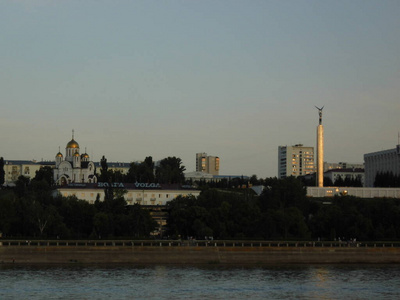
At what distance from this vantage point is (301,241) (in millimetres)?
94250

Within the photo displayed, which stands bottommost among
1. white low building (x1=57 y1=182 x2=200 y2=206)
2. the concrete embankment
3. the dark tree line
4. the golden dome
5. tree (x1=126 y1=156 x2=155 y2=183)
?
the concrete embankment

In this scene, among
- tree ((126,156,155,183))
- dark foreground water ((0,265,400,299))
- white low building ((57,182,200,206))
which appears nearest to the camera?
dark foreground water ((0,265,400,299))

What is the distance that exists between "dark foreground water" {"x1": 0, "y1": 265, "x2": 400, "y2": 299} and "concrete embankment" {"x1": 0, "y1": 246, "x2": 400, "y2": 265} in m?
3.65

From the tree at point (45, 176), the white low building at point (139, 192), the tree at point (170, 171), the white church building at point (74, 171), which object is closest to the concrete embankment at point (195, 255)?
the white low building at point (139, 192)

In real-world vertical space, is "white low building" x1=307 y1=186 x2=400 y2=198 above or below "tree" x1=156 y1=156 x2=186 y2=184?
below

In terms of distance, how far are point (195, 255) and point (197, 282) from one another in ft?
61.9

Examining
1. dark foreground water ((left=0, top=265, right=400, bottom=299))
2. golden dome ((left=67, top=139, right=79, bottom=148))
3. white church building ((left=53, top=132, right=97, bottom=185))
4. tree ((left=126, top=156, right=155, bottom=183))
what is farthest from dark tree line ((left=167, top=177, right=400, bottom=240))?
golden dome ((left=67, top=139, right=79, bottom=148))

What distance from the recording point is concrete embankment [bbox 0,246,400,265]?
3255 inches

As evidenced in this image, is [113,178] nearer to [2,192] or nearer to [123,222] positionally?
[2,192]

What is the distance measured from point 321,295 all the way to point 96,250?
3256 cm

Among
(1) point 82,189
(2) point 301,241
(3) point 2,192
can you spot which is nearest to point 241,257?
(2) point 301,241

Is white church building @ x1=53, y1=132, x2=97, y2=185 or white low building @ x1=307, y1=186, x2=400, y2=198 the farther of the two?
white church building @ x1=53, y1=132, x2=97, y2=185

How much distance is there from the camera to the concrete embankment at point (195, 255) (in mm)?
82688

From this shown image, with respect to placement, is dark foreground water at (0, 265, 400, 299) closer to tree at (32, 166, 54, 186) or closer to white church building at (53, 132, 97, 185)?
tree at (32, 166, 54, 186)
